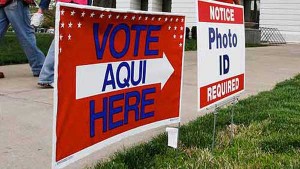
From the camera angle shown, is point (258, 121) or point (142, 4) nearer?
point (258, 121)

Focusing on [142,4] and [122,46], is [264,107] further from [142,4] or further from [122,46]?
[142,4]

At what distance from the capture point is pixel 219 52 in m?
4.04

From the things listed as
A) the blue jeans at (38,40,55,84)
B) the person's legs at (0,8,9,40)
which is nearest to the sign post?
the blue jeans at (38,40,55,84)

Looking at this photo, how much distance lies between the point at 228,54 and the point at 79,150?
1873 mm

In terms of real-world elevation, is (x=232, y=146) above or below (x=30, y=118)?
below

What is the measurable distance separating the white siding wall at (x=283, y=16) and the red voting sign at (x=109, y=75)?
30489 mm

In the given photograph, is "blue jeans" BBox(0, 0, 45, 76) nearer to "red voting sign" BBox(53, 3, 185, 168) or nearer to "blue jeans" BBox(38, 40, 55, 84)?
"blue jeans" BBox(38, 40, 55, 84)

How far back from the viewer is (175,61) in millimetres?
4000

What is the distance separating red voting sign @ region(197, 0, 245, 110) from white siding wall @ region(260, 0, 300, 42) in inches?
1165

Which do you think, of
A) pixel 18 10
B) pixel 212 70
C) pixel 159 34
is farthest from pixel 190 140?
pixel 18 10

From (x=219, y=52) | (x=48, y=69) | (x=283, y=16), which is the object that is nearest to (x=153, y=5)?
(x=283, y=16)

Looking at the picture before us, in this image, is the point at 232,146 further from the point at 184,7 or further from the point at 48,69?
the point at 184,7

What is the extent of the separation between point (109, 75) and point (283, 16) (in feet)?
109

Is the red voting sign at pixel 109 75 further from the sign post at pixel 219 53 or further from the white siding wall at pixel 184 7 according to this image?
the white siding wall at pixel 184 7
